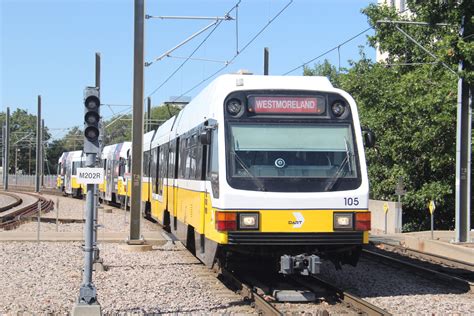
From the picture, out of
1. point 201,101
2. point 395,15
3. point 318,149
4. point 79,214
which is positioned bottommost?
point 79,214

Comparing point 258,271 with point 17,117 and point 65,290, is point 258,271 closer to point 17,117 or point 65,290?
point 65,290

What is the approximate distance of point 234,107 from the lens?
33.9 feet

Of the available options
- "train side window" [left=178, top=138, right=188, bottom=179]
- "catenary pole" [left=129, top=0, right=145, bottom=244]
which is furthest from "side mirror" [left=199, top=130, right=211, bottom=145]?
"catenary pole" [left=129, top=0, right=145, bottom=244]

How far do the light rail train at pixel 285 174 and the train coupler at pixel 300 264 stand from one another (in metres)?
0.01

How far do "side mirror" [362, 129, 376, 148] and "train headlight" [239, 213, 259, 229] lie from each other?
221 centimetres

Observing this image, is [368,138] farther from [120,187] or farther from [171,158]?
[120,187]

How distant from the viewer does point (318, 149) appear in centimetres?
1012

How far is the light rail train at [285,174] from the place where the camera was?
31.9 feet

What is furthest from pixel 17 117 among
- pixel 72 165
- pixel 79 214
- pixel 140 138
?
pixel 140 138

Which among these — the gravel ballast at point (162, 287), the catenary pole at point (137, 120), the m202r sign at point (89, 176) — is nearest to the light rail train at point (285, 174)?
the gravel ballast at point (162, 287)

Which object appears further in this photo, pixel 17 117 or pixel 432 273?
pixel 17 117

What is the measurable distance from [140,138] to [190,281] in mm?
6404

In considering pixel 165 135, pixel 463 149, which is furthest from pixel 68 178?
pixel 463 149

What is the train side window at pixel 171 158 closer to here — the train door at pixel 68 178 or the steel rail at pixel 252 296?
the steel rail at pixel 252 296
